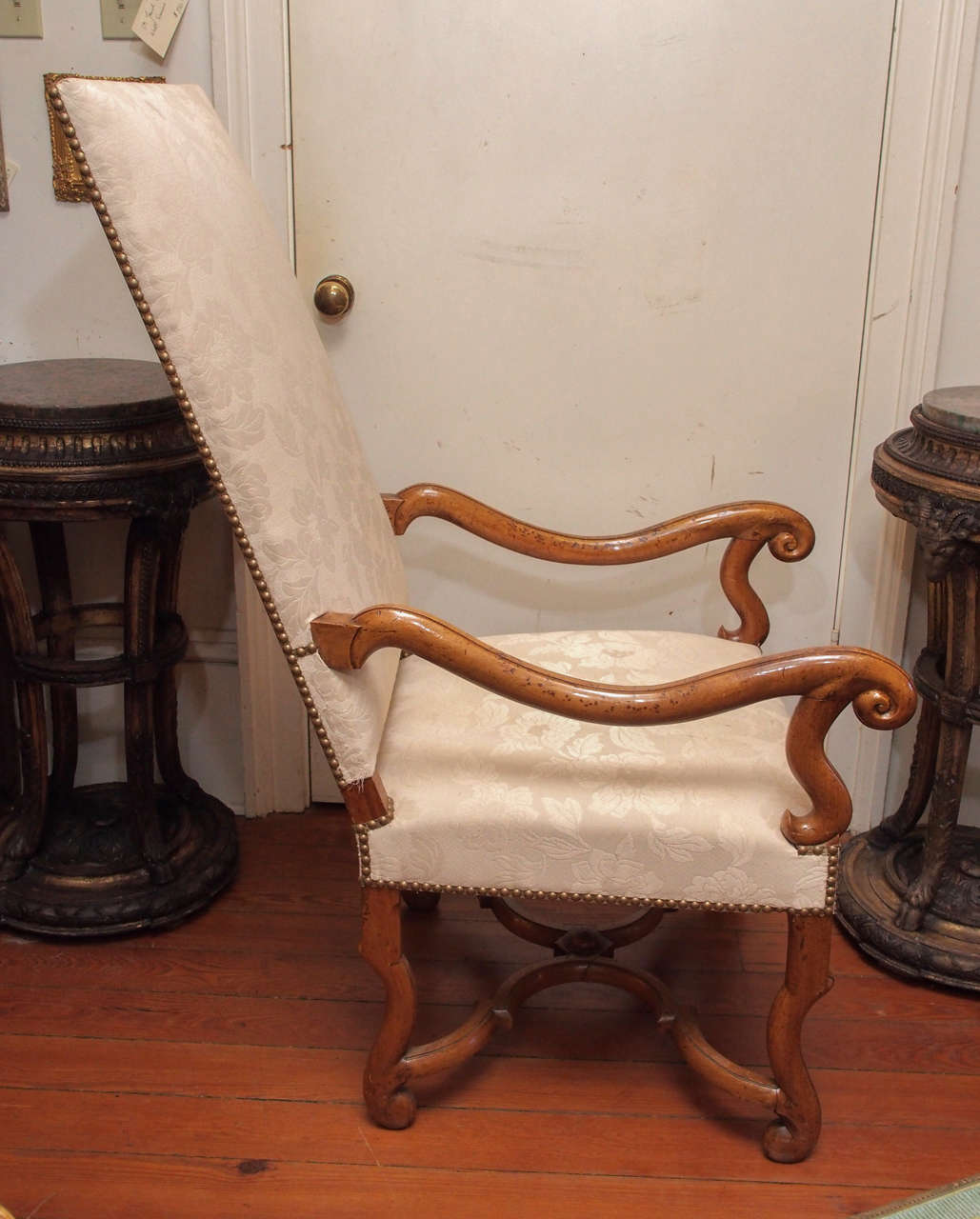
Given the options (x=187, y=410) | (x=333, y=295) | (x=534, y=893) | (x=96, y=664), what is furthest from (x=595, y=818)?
(x=333, y=295)

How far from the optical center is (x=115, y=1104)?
1617 millimetres

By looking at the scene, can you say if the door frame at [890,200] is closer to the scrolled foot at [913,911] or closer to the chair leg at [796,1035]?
the scrolled foot at [913,911]

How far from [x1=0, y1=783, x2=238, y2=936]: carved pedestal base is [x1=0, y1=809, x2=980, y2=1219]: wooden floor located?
42mm

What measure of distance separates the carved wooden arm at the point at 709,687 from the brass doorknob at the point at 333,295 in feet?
2.51

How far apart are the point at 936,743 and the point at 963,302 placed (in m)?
0.69

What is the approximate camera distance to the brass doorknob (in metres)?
1.96

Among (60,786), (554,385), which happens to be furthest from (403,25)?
(60,786)

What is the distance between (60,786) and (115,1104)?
2.03 ft

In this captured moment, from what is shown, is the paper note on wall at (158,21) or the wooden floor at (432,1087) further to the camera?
the paper note on wall at (158,21)

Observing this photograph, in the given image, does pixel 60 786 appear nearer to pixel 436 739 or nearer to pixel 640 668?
pixel 436 739

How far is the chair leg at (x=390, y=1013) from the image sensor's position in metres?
1.48

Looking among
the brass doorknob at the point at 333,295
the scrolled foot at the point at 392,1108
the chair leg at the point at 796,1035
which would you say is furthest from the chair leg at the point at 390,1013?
the brass doorknob at the point at 333,295

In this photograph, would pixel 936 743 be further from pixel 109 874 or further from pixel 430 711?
pixel 109 874

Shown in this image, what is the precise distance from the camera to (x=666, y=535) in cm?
180
